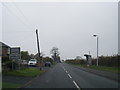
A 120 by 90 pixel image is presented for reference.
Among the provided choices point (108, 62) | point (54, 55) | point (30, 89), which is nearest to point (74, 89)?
point (30, 89)

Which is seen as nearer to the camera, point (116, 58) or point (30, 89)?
point (30, 89)

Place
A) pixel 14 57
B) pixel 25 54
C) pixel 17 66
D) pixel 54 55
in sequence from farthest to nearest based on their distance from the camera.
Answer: pixel 54 55 → pixel 25 54 → pixel 17 66 → pixel 14 57

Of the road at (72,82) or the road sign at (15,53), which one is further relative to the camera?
the road sign at (15,53)

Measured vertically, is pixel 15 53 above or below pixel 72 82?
above

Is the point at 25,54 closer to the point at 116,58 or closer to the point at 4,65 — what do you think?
the point at 116,58

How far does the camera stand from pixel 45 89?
48.0 ft

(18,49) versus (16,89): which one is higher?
(18,49)

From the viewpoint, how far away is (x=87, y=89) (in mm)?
14438

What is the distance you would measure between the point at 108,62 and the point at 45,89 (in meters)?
45.5

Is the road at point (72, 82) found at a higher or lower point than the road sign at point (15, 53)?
lower

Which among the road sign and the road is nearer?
the road

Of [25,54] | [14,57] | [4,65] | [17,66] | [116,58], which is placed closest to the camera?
[14,57]

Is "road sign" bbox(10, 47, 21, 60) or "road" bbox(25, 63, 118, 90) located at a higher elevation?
"road sign" bbox(10, 47, 21, 60)

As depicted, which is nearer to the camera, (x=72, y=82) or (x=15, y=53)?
(x=72, y=82)
